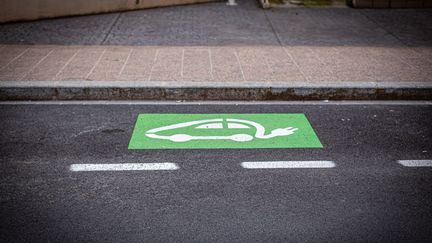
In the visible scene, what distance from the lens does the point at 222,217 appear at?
4352 millimetres

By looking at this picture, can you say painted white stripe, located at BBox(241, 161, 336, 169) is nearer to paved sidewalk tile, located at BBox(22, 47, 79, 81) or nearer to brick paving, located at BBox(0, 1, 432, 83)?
brick paving, located at BBox(0, 1, 432, 83)

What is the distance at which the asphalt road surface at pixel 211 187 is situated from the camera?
164 inches

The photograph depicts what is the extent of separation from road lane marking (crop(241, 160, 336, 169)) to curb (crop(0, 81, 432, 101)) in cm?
215

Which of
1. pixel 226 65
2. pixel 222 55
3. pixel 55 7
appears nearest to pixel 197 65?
pixel 226 65

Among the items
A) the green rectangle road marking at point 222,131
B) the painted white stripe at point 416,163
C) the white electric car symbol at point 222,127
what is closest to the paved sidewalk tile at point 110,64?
the green rectangle road marking at point 222,131

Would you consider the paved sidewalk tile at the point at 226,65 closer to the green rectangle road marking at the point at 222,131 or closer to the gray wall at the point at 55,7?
the green rectangle road marking at the point at 222,131

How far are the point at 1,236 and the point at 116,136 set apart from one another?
7.27ft

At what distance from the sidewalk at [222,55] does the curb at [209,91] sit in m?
0.01

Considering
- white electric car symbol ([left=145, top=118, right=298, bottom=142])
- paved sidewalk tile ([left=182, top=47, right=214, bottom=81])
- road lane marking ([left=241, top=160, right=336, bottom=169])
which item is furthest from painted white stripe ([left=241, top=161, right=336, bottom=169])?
paved sidewalk tile ([left=182, top=47, right=214, bottom=81])

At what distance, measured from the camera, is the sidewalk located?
7.39 m

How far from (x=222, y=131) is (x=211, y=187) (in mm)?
1484

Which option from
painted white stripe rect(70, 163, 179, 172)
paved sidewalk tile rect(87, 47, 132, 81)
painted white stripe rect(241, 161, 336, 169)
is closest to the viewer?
painted white stripe rect(70, 163, 179, 172)

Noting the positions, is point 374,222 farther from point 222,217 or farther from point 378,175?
point 222,217

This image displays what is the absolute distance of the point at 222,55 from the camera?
9016mm
